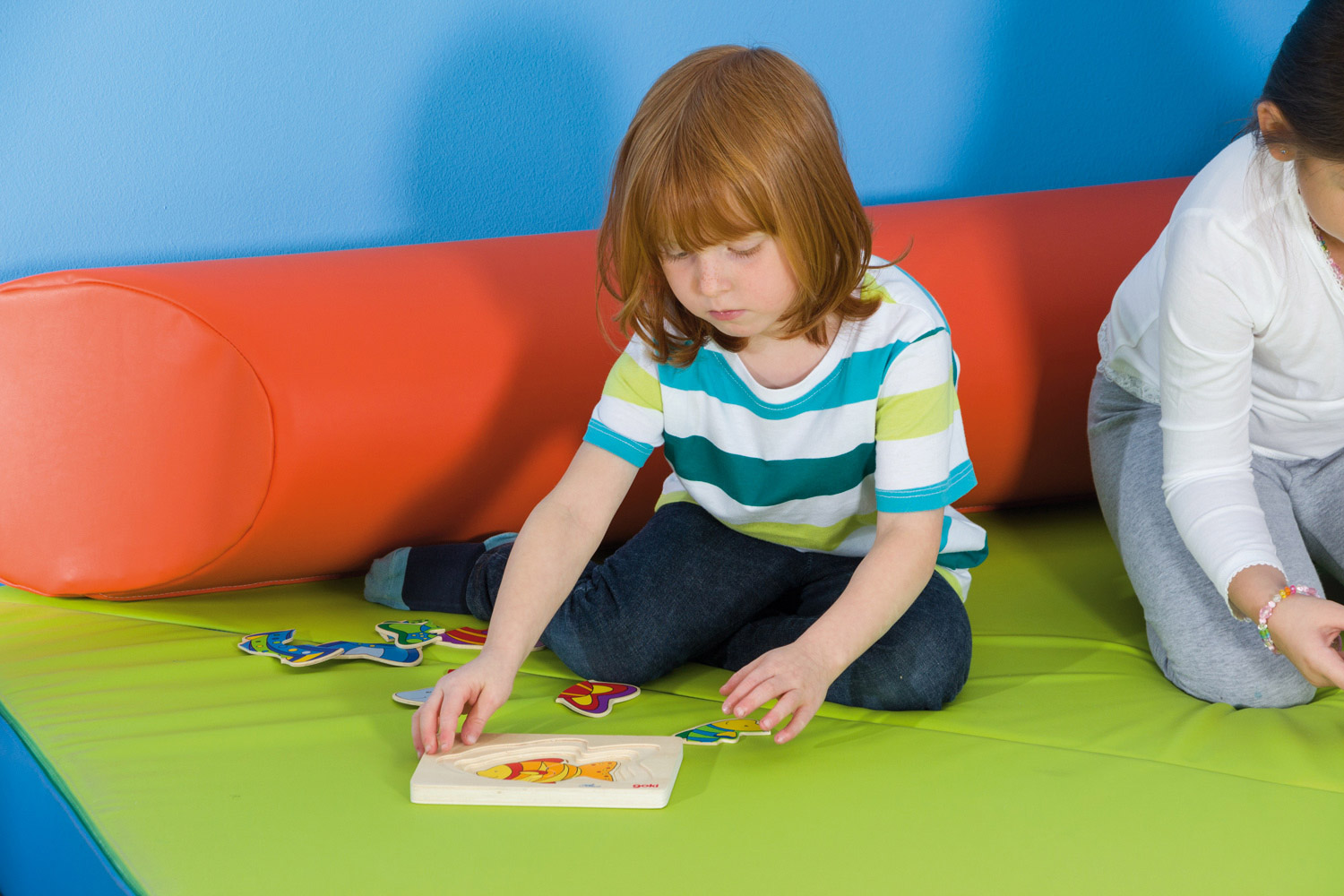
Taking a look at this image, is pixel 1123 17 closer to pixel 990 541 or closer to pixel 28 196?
pixel 990 541

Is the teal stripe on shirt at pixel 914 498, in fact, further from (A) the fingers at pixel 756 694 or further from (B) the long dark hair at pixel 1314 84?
(B) the long dark hair at pixel 1314 84

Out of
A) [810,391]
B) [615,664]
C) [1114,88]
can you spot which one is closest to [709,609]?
[615,664]

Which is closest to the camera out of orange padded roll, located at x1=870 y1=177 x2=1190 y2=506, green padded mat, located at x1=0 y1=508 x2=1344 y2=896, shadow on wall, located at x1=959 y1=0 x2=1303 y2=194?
green padded mat, located at x1=0 y1=508 x2=1344 y2=896

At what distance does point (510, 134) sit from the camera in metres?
1.33

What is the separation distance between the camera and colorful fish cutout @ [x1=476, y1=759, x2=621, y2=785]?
747mm

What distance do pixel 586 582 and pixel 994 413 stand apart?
486 mm

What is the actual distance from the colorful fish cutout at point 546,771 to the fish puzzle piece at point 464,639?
0.25 m

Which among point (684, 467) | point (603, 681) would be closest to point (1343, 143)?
point (684, 467)

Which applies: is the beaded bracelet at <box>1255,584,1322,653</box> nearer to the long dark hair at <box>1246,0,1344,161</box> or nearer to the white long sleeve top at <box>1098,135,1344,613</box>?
the white long sleeve top at <box>1098,135,1344,613</box>

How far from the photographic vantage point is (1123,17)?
156 cm

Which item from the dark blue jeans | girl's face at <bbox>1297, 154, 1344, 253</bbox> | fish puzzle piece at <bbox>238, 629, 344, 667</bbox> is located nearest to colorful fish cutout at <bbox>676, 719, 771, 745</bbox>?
the dark blue jeans

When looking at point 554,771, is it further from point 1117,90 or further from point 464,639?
point 1117,90

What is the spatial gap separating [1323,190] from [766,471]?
43cm

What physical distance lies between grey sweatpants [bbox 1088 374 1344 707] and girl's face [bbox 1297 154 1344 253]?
243mm
